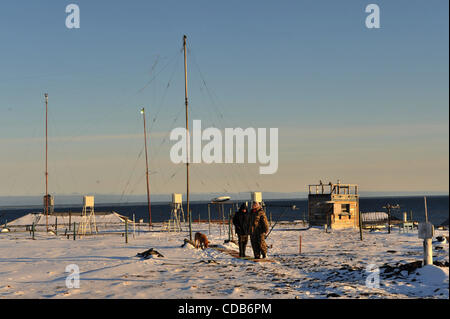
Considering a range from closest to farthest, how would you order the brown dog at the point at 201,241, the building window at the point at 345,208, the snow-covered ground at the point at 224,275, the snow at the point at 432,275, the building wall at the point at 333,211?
the snow at the point at 432,275
the snow-covered ground at the point at 224,275
the brown dog at the point at 201,241
the building wall at the point at 333,211
the building window at the point at 345,208

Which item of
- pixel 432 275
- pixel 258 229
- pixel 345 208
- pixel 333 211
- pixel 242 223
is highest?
pixel 242 223

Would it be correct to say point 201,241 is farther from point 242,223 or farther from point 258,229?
point 258,229

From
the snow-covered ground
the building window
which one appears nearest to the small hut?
the building window

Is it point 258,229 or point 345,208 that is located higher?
point 258,229

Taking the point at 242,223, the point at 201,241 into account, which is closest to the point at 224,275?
the point at 242,223

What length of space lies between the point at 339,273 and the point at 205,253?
8.62 meters

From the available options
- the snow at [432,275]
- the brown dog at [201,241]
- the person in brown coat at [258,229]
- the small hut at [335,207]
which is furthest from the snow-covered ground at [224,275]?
the small hut at [335,207]

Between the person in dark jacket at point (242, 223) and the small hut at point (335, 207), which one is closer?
the person in dark jacket at point (242, 223)

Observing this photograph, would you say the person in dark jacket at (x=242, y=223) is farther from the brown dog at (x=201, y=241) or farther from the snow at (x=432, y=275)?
the snow at (x=432, y=275)
